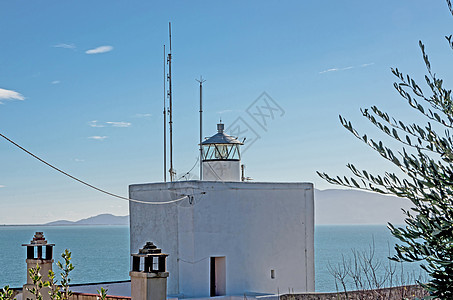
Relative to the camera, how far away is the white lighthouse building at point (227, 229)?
1224 cm

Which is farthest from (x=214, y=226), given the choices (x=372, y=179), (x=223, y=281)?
(x=372, y=179)

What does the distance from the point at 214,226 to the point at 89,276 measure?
54.6 metres

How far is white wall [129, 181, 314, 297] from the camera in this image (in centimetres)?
1223

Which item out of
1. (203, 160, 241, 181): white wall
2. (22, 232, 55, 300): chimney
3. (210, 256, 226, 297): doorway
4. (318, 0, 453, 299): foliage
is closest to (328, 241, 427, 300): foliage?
(318, 0, 453, 299): foliage

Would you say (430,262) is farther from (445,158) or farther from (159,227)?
(159,227)

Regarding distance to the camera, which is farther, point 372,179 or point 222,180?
point 222,180

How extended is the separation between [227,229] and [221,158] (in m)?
1.75

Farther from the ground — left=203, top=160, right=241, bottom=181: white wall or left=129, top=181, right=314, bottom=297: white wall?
left=203, top=160, right=241, bottom=181: white wall

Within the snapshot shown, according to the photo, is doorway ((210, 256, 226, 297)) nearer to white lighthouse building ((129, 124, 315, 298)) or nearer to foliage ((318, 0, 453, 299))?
white lighthouse building ((129, 124, 315, 298))

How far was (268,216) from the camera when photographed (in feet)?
42.4

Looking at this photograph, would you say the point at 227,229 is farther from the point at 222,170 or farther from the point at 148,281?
the point at 148,281

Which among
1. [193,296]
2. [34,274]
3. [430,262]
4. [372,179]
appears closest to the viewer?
[430,262]

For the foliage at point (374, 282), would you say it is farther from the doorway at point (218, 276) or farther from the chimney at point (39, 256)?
the chimney at point (39, 256)

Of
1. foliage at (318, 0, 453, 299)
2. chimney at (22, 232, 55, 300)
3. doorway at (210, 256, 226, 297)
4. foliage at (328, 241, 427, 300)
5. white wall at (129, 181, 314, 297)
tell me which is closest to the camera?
foliage at (318, 0, 453, 299)
